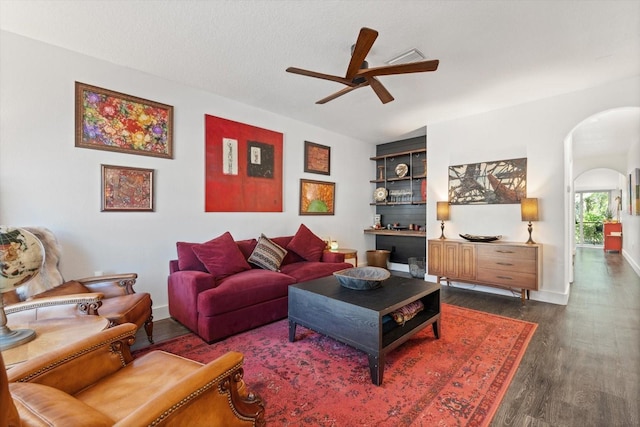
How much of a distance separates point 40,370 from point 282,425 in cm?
116

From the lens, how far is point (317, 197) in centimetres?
516

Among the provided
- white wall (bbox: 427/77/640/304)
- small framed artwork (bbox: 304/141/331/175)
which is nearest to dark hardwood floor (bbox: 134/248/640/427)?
white wall (bbox: 427/77/640/304)

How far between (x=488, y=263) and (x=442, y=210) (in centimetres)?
106

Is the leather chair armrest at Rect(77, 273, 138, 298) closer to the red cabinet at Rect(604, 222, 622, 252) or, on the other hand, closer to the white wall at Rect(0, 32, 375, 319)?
the white wall at Rect(0, 32, 375, 319)

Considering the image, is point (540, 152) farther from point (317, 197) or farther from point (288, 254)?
point (288, 254)

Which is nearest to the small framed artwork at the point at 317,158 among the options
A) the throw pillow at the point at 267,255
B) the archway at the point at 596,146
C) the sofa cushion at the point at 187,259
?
the throw pillow at the point at 267,255

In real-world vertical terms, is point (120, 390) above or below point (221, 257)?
below

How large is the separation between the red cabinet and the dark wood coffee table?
31.9ft

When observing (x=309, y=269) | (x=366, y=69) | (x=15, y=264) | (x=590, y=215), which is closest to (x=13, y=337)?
(x=15, y=264)

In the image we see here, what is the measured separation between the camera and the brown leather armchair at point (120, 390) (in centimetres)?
88

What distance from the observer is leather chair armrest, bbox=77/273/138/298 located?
259cm

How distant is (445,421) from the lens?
5.39 ft

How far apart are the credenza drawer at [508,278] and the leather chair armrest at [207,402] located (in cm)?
377

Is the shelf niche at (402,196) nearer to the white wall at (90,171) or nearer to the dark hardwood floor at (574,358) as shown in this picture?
the dark hardwood floor at (574,358)
